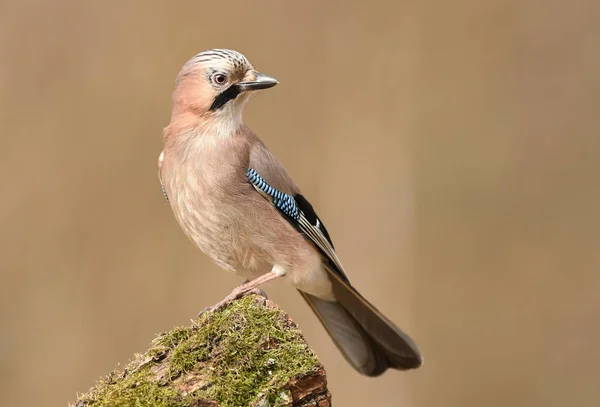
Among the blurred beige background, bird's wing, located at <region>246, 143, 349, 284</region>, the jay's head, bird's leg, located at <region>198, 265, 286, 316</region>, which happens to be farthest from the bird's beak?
the blurred beige background

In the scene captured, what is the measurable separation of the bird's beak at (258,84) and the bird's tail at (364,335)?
118cm

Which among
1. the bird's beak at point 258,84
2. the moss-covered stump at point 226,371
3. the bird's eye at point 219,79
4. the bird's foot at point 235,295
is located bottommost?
the moss-covered stump at point 226,371

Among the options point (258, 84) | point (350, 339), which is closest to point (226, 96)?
point (258, 84)

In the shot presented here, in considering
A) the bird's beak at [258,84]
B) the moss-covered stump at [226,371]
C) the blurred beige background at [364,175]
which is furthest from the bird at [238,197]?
the blurred beige background at [364,175]

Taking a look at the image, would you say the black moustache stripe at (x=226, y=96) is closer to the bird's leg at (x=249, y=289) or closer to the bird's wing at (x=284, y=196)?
the bird's wing at (x=284, y=196)

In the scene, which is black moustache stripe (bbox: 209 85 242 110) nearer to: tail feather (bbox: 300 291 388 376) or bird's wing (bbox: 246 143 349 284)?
bird's wing (bbox: 246 143 349 284)

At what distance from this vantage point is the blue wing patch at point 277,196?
466 cm

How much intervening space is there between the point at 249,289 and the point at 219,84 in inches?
44.2

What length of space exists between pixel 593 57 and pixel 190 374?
580 centimetres

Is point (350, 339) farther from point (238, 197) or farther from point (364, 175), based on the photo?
point (364, 175)

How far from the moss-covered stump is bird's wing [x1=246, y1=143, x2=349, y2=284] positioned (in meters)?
1.39

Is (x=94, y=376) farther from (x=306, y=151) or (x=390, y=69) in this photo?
(x=390, y=69)

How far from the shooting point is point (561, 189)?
7930mm

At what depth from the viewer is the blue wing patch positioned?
4664mm
